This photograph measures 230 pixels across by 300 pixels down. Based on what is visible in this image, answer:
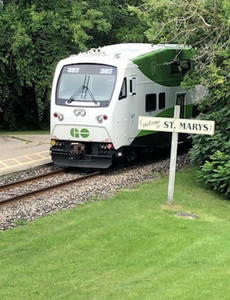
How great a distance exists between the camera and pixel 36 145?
18.7 meters

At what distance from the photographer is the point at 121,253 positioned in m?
7.66

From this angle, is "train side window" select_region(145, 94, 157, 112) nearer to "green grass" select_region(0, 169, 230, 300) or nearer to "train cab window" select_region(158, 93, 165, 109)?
"train cab window" select_region(158, 93, 165, 109)

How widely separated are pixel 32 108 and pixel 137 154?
38.6ft

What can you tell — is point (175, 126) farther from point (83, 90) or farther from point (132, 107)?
point (83, 90)

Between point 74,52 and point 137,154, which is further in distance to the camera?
point 74,52

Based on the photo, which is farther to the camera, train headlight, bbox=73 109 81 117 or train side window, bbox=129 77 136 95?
train side window, bbox=129 77 136 95

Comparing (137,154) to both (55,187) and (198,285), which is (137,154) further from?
(198,285)

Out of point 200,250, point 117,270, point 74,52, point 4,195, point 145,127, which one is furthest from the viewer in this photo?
point 74,52

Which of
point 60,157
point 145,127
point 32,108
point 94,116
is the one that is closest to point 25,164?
point 60,157

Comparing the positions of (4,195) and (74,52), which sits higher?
(74,52)

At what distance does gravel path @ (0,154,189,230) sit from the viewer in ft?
33.3

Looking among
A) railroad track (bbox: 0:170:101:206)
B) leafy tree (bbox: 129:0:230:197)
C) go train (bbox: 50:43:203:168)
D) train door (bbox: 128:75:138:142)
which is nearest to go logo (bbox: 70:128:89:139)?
go train (bbox: 50:43:203:168)

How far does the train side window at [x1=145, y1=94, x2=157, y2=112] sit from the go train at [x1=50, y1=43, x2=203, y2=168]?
6.6 inches

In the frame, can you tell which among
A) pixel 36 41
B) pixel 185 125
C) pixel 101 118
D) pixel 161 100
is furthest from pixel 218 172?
pixel 36 41
